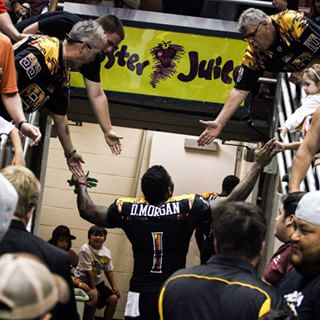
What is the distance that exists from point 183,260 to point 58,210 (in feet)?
23.4

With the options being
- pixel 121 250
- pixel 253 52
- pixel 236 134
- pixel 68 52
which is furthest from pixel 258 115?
pixel 121 250

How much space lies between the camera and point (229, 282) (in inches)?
125

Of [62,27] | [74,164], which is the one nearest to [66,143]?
[74,164]


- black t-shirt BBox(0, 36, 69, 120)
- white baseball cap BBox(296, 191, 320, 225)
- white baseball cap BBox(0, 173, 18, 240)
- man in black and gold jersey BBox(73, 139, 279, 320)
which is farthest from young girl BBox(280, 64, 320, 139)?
white baseball cap BBox(0, 173, 18, 240)

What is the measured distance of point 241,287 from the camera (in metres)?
3.14

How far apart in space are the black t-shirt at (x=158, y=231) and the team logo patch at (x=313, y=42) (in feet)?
5.72

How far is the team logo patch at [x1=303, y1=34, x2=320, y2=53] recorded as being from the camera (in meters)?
5.91

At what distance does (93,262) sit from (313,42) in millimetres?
5175

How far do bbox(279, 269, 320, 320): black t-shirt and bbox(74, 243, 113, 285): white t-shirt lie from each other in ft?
22.8

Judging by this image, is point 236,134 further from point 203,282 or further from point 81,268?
point 203,282

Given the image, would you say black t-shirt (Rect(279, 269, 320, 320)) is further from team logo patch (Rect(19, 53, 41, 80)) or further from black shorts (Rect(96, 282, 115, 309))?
black shorts (Rect(96, 282, 115, 309))

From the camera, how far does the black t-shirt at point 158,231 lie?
475cm

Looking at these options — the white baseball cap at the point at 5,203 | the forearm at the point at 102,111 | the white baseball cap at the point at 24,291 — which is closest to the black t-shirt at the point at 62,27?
the forearm at the point at 102,111

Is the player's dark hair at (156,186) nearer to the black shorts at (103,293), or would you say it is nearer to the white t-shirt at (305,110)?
the white t-shirt at (305,110)
